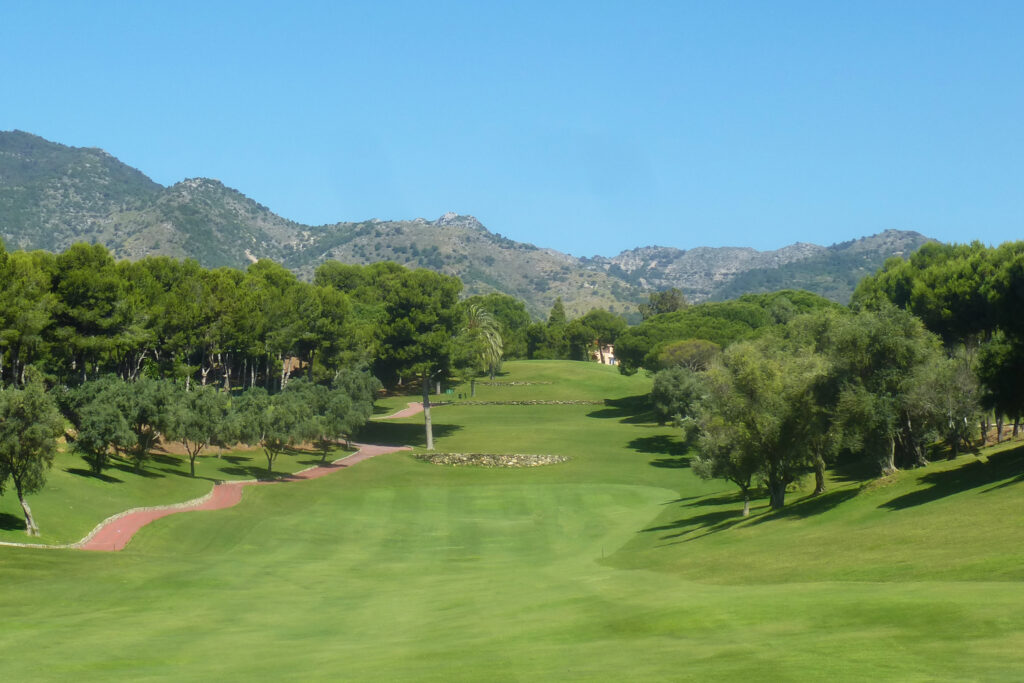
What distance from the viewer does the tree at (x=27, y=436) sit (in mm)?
36438

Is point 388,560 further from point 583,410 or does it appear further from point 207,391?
point 583,410

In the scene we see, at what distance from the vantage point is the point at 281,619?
2592 centimetres

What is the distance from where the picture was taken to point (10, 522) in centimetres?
3884

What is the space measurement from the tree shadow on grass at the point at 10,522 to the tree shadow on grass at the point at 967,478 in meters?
37.5

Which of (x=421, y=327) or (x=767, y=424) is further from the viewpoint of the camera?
(x=421, y=327)

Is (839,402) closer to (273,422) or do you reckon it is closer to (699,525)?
(699,525)

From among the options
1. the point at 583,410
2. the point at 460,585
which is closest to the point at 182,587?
the point at 460,585

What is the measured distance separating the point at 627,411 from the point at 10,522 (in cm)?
8958

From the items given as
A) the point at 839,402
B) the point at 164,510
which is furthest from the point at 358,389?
the point at 839,402

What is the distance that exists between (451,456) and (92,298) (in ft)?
107

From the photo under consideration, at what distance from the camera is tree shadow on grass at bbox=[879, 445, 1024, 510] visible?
34969 mm

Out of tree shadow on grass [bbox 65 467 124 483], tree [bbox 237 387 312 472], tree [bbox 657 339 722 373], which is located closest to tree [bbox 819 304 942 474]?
tree [bbox 237 387 312 472]

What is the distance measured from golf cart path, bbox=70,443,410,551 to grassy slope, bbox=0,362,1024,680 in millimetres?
1033

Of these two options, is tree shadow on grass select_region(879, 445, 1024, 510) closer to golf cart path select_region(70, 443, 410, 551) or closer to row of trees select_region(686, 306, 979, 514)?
row of trees select_region(686, 306, 979, 514)
